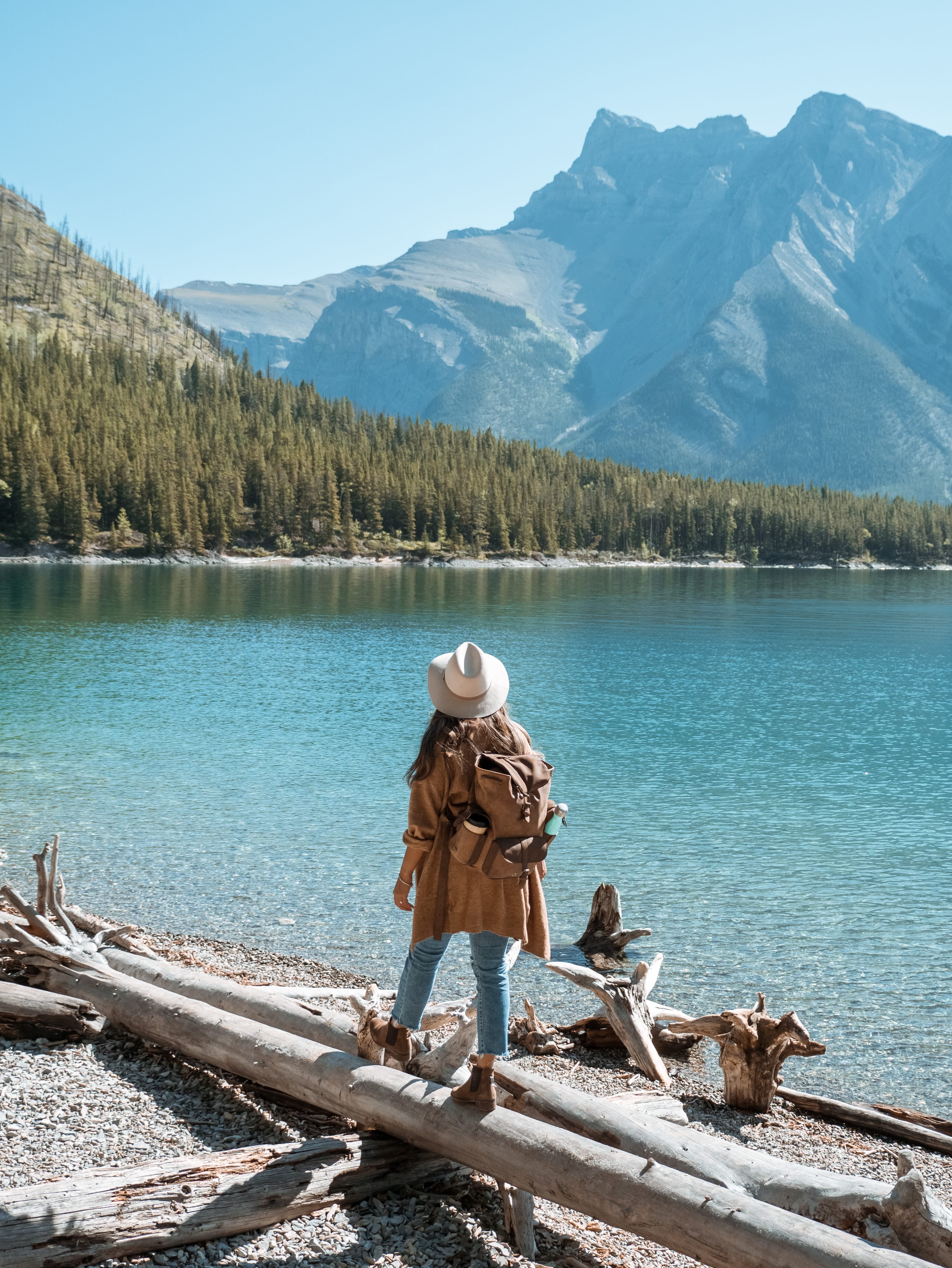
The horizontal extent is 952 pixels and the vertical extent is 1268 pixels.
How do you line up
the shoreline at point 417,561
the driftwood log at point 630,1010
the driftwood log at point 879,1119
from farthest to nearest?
the shoreline at point 417,561, the driftwood log at point 630,1010, the driftwood log at point 879,1119

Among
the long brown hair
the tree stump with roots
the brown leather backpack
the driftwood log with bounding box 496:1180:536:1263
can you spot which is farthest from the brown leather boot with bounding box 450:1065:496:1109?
the tree stump with roots

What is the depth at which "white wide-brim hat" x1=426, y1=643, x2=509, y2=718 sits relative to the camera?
633cm

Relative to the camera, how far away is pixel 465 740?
643 cm

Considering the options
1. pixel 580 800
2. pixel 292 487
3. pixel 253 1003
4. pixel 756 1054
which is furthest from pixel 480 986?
pixel 292 487

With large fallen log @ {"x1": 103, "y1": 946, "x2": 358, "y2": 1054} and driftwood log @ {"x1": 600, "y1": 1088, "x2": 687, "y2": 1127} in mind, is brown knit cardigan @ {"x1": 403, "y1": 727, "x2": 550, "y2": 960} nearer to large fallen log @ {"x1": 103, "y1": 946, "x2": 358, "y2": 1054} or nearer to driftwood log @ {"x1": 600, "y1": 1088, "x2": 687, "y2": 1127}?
large fallen log @ {"x1": 103, "y1": 946, "x2": 358, "y2": 1054}

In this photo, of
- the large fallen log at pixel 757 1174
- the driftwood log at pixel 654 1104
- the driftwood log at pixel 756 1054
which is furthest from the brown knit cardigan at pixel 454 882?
the driftwood log at pixel 756 1054

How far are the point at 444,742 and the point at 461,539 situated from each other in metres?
148

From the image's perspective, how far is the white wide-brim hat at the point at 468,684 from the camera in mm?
6332

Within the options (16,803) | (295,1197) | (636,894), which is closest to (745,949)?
(636,894)

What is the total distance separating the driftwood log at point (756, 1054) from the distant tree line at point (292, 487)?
120 meters

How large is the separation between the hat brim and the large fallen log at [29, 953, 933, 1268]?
2.25 metres

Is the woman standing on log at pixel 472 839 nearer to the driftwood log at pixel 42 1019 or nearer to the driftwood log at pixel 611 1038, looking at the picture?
the driftwood log at pixel 42 1019

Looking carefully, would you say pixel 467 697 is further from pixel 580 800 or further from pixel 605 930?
pixel 580 800

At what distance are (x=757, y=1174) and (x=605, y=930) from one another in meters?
7.65
